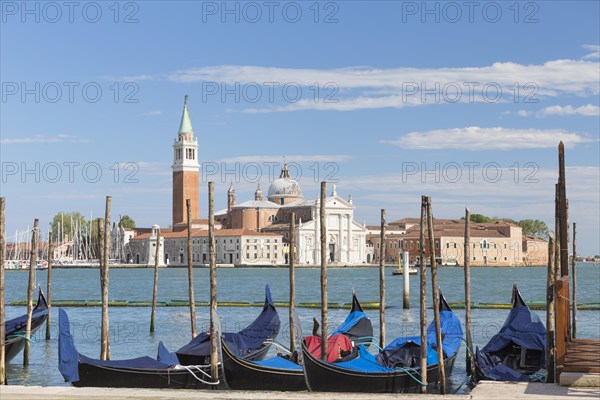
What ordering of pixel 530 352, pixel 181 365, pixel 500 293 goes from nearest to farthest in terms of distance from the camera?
pixel 181 365 < pixel 530 352 < pixel 500 293

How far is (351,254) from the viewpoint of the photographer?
3558 inches

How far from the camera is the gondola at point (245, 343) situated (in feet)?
36.3

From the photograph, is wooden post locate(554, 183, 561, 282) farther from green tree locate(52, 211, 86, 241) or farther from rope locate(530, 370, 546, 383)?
green tree locate(52, 211, 86, 241)

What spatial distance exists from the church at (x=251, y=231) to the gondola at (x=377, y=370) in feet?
242

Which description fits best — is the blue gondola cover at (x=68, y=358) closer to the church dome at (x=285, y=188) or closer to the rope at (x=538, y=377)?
the rope at (x=538, y=377)

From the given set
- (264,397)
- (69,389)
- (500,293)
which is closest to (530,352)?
(264,397)

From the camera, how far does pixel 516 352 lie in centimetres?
1175

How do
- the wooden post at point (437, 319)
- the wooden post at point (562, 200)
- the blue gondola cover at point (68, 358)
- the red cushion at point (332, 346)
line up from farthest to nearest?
1. the red cushion at point (332, 346)
2. the wooden post at point (437, 319)
3. the blue gondola cover at point (68, 358)
4. the wooden post at point (562, 200)

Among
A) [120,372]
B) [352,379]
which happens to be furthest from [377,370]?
[120,372]

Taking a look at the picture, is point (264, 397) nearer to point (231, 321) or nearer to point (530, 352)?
point (530, 352)

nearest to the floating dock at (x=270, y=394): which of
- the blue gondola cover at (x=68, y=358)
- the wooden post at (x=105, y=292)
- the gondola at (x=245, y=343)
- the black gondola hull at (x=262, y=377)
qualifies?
the blue gondola cover at (x=68, y=358)

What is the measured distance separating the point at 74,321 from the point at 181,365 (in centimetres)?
1285

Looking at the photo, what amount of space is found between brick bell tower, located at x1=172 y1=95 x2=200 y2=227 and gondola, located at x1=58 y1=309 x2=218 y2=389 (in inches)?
3116

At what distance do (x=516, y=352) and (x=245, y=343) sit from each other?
3384mm
